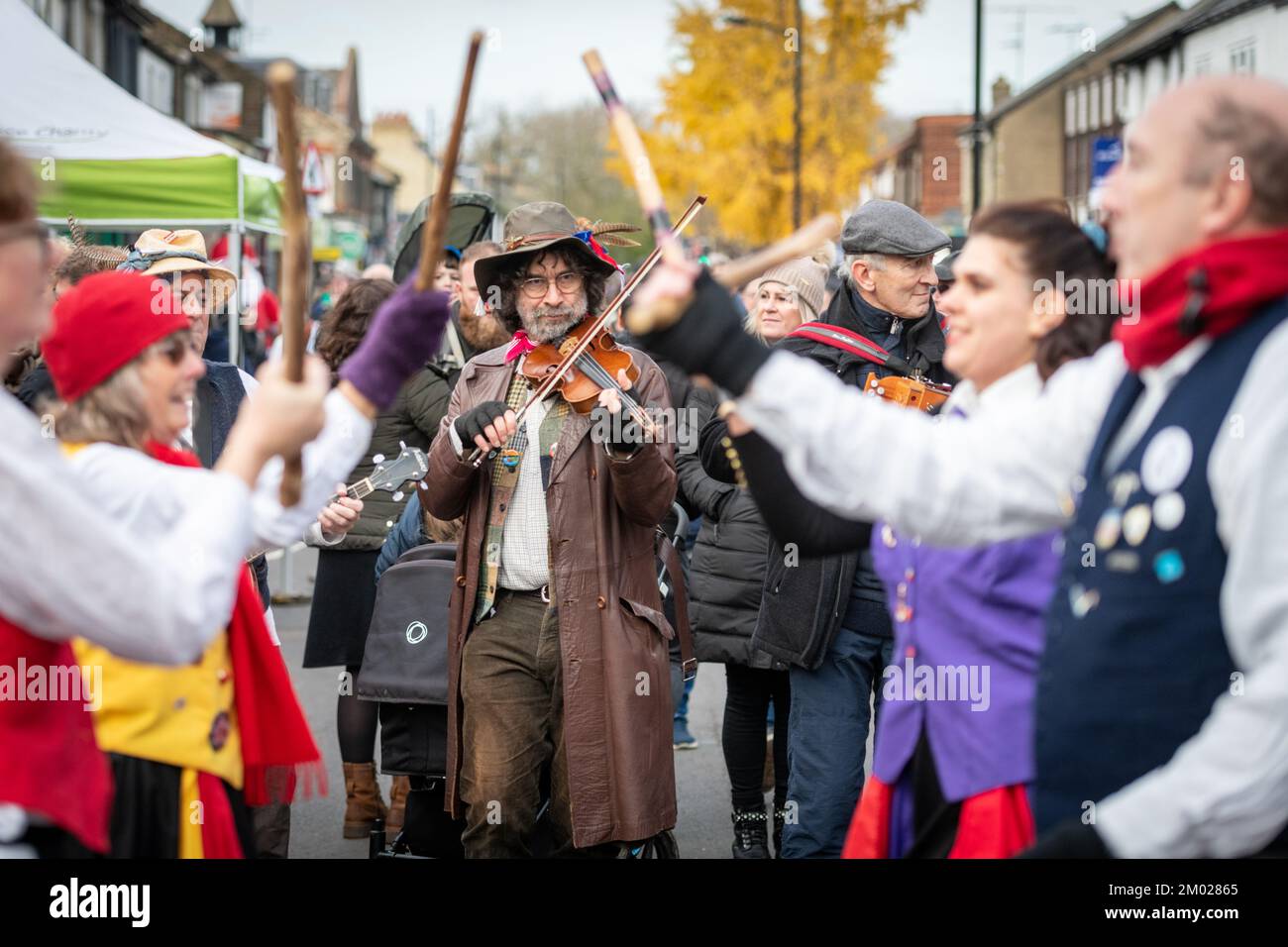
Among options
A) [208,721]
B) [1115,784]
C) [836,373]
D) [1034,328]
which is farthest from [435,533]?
[1115,784]

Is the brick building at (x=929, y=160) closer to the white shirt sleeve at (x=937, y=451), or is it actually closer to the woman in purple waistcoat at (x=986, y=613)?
the woman in purple waistcoat at (x=986, y=613)

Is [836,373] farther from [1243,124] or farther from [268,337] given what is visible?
[268,337]

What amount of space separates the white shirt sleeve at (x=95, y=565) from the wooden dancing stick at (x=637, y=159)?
0.77 m

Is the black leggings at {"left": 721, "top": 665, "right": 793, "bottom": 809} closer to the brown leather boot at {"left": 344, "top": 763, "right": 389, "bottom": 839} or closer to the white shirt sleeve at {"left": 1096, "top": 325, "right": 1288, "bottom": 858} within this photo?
the brown leather boot at {"left": 344, "top": 763, "right": 389, "bottom": 839}

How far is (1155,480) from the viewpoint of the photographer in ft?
6.77

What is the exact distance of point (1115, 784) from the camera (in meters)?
2.19

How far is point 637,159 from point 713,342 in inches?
14.6

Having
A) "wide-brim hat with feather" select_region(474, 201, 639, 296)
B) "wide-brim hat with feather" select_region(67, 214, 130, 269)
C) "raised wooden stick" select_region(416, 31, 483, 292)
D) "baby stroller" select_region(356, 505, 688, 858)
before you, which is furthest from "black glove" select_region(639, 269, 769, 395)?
"wide-brim hat with feather" select_region(67, 214, 130, 269)

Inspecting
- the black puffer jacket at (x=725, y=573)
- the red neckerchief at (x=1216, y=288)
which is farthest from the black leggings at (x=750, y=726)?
the red neckerchief at (x=1216, y=288)

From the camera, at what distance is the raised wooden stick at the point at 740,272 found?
2107 mm

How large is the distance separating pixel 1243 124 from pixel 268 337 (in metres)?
19.7

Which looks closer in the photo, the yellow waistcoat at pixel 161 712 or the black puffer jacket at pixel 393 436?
the yellow waistcoat at pixel 161 712

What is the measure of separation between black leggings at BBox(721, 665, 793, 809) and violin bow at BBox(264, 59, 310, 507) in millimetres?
3758

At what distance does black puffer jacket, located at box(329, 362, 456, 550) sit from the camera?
611 cm
